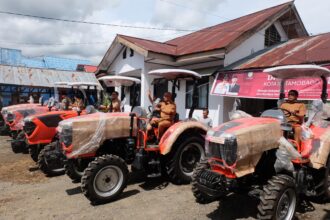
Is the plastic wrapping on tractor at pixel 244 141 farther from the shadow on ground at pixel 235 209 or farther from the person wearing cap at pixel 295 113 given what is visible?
the shadow on ground at pixel 235 209

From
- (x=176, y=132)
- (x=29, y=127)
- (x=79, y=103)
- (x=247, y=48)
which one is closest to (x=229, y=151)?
(x=176, y=132)

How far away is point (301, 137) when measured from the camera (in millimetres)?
4680

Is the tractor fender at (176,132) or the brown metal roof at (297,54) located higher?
the brown metal roof at (297,54)

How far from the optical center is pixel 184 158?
20.4ft

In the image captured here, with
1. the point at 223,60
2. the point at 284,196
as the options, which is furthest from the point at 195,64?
the point at 284,196

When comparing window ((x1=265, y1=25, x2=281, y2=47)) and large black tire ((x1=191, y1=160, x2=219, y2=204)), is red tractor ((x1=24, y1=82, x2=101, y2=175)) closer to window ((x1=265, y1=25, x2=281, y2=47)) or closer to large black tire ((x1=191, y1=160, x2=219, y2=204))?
large black tire ((x1=191, y1=160, x2=219, y2=204))

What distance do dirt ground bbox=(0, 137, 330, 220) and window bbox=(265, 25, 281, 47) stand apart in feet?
30.3

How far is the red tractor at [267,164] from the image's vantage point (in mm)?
3814

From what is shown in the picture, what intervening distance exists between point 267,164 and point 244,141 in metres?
0.82

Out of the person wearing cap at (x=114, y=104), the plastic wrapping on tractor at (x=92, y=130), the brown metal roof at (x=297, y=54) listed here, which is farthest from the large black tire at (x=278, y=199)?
the brown metal roof at (x=297, y=54)

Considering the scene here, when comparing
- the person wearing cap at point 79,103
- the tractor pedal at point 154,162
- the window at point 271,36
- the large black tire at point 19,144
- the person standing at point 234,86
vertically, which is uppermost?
the window at point 271,36

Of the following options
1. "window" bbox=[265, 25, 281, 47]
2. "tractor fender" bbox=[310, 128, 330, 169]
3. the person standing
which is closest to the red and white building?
"window" bbox=[265, 25, 281, 47]

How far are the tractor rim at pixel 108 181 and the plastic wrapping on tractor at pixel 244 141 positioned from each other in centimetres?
190

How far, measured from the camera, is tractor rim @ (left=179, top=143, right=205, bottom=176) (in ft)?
20.2
